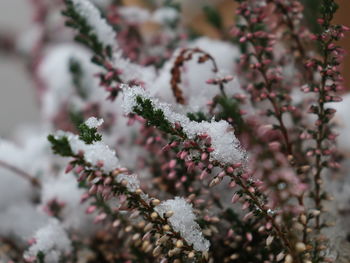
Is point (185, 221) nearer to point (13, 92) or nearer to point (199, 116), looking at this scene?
point (199, 116)

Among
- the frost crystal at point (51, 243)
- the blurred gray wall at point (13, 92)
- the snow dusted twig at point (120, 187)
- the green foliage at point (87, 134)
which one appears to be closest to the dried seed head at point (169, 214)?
the snow dusted twig at point (120, 187)

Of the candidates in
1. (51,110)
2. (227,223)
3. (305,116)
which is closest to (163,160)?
(227,223)

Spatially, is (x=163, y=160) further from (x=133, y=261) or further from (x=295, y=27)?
(x=295, y=27)

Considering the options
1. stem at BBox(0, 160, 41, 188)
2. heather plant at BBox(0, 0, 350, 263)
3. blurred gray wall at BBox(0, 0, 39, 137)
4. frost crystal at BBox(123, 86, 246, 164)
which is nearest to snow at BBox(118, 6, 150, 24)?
heather plant at BBox(0, 0, 350, 263)

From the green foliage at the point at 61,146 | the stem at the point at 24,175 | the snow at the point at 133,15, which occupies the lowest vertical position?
the green foliage at the point at 61,146

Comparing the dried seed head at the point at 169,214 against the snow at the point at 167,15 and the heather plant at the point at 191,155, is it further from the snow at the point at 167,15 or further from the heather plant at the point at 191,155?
the snow at the point at 167,15

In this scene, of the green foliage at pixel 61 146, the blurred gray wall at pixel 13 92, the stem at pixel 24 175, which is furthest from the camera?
the blurred gray wall at pixel 13 92

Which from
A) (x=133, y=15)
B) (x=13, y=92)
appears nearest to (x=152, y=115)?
(x=133, y=15)

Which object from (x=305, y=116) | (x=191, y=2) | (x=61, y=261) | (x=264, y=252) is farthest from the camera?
(x=191, y=2)

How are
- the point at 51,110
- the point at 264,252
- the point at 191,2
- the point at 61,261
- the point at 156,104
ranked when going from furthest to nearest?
1. the point at 191,2
2. the point at 51,110
3. the point at 61,261
4. the point at 264,252
5. the point at 156,104
